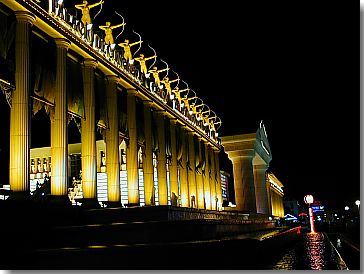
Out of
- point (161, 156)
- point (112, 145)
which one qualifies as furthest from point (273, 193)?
point (112, 145)

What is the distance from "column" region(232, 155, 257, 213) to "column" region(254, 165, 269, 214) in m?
7.78

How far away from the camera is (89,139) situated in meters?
19.5

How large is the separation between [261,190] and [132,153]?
18.4m

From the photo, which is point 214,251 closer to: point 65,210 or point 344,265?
point 344,265

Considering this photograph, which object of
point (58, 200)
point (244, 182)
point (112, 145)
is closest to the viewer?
point (58, 200)

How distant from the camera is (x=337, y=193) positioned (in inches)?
2438

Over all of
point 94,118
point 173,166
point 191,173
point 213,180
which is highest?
point 94,118

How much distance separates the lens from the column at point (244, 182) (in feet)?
101

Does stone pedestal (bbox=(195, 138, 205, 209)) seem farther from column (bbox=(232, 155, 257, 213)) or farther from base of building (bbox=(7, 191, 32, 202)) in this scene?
base of building (bbox=(7, 191, 32, 202))

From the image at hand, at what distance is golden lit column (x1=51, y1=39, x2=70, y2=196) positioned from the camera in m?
16.3

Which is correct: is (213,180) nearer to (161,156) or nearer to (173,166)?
(173,166)

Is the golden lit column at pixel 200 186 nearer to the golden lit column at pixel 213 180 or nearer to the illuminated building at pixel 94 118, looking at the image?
the illuminated building at pixel 94 118

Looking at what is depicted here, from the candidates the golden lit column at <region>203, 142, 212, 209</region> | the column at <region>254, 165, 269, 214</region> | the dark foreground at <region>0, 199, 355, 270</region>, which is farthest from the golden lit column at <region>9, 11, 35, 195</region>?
the golden lit column at <region>203, 142, 212, 209</region>

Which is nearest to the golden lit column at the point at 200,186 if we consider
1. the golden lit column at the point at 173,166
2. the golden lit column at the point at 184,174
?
the golden lit column at the point at 184,174
